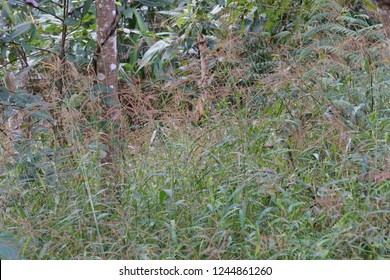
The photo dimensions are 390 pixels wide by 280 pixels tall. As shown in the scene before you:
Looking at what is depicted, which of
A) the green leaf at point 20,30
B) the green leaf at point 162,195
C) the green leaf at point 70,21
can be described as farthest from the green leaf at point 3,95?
the green leaf at point 162,195

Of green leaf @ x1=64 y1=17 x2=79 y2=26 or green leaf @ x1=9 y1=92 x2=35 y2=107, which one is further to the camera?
green leaf @ x1=64 y1=17 x2=79 y2=26

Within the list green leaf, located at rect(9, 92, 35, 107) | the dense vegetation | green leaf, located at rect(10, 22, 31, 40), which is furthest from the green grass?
green leaf, located at rect(10, 22, 31, 40)

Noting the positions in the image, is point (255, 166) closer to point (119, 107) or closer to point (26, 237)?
point (119, 107)

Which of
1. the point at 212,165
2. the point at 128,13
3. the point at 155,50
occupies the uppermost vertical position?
the point at 128,13

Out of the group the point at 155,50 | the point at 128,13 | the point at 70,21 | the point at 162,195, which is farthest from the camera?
the point at 155,50

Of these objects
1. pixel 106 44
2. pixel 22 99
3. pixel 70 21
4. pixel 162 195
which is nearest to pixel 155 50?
pixel 70 21

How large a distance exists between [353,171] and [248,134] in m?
0.70

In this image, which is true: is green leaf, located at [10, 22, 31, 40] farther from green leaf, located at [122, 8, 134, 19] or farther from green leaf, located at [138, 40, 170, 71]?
green leaf, located at [138, 40, 170, 71]

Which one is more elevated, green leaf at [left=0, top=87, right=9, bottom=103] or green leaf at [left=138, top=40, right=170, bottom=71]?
green leaf at [left=0, top=87, right=9, bottom=103]

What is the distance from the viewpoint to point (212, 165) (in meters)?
3.97

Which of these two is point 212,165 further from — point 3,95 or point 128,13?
point 128,13

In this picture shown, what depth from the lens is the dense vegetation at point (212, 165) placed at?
3258 millimetres

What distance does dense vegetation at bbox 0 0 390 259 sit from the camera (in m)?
3.26

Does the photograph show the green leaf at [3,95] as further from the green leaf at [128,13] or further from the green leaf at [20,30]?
the green leaf at [128,13]
